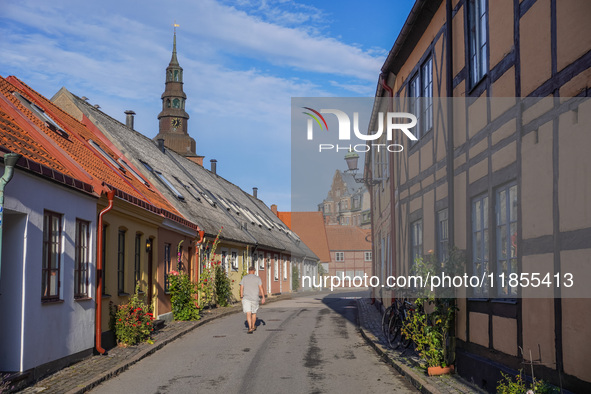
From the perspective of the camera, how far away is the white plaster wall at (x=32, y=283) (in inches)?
341

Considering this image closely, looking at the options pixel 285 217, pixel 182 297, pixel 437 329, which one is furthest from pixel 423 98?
pixel 285 217

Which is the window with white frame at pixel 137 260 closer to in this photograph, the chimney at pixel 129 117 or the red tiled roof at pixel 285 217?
the chimney at pixel 129 117

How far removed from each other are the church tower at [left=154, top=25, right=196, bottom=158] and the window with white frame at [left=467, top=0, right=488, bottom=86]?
51.0 m

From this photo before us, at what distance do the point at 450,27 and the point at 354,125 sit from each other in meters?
5.70

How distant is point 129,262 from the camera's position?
14844 millimetres

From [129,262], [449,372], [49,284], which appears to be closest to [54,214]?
[49,284]

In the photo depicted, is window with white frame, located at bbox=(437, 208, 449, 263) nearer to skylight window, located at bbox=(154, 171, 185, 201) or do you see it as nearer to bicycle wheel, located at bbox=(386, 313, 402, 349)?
bicycle wheel, located at bbox=(386, 313, 402, 349)

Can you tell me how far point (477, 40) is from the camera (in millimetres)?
9227

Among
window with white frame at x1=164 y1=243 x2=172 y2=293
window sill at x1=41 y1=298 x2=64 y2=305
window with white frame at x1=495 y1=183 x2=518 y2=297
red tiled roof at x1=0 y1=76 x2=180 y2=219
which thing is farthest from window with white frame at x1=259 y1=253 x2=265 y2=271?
window with white frame at x1=495 y1=183 x2=518 y2=297

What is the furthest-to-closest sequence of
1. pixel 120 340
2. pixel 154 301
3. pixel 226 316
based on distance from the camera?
1. pixel 226 316
2. pixel 154 301
3. pixel 120 340

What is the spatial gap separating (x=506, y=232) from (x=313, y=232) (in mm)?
59780

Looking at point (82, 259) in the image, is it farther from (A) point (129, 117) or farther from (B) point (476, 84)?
(A) point (129, 117)

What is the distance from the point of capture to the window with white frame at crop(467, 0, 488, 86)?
8.93m

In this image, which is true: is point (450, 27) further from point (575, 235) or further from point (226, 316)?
point (226, 316)
